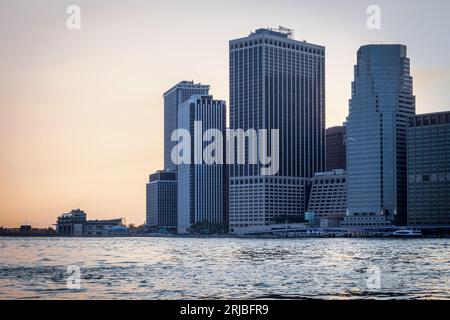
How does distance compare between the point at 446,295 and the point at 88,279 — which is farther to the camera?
the point at 88,279

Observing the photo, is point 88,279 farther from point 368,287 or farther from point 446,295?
point 446,295

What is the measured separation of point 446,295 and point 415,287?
18.0ft

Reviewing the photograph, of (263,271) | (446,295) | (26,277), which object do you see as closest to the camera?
(446,295)

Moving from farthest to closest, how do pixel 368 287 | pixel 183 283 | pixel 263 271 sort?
pixel 263 271, pixel 183 283, pixel 368 287

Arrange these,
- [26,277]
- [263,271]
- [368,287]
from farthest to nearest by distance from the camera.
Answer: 1. [263,271]
2. [26,277]
3. [368,287]
